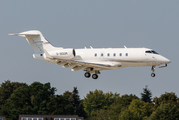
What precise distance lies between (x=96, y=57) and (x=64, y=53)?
406cm

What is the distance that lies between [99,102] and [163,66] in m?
59.7

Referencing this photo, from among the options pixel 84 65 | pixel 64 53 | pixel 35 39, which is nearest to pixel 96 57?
pixel 84 65

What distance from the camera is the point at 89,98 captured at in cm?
11862

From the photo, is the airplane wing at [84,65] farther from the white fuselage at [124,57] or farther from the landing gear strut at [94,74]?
the landing gear strut at [94,74]

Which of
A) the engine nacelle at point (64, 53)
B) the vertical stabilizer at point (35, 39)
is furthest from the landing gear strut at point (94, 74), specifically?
the vertical stabilizer at point (35, 39)

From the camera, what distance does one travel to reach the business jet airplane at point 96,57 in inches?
2314

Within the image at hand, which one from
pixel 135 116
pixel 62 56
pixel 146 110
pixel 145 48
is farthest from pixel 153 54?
pixel 146 110

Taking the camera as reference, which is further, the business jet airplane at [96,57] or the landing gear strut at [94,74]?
the landing gear strut at [94,74]

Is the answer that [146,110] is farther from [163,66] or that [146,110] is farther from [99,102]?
[163,66]

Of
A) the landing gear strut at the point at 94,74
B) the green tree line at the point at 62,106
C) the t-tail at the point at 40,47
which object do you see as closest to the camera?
the t-tail at the point at 40,47

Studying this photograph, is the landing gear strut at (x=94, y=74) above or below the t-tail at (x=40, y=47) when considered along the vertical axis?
below

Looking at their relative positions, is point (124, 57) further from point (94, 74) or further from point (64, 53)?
point (64, 53)

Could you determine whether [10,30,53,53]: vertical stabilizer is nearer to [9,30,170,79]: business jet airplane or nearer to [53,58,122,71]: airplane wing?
[9,30,170,79]: business jet airplane

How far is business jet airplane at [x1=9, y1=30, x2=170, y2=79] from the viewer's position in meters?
58.8
